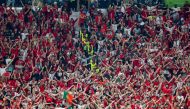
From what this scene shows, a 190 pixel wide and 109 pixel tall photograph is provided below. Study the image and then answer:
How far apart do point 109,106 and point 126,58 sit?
5.84m

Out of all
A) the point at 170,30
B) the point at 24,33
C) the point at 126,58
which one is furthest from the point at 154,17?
the point at 24,33

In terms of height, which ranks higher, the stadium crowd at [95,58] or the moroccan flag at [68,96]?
the stadium crowd at [95,58]

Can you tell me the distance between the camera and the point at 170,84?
1160 inches

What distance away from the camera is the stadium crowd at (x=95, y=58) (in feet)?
90.3

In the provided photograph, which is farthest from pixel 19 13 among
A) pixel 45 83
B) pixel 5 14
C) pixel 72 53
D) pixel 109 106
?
pixel 109 106

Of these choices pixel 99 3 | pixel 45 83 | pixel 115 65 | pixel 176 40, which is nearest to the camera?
pixel 45 83

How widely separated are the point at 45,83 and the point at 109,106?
3330mm

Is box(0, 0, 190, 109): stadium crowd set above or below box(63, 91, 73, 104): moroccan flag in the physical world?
above

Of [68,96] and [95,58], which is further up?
[95,58]

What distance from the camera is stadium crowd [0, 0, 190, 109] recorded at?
27531 millimetres

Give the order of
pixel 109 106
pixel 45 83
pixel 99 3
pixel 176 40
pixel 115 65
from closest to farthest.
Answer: pixel 109 106, pixel 45 83, pixel 115 65, pixel 176 40, pixel 99 3

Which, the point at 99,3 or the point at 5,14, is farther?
the point at 99,3

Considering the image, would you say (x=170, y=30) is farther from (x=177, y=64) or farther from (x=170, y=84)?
(x=170, y=84)

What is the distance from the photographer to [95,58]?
106 ft
